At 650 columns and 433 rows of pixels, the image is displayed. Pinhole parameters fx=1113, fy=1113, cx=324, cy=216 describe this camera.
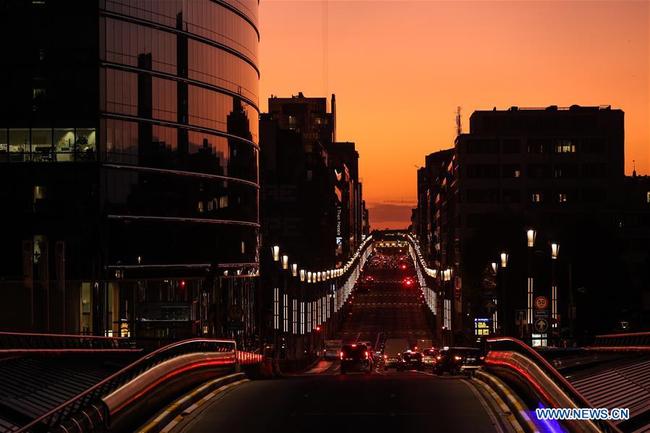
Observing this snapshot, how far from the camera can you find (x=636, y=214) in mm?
160875

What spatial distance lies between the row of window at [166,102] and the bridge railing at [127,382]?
158 feet

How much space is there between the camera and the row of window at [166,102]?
86.8 metres

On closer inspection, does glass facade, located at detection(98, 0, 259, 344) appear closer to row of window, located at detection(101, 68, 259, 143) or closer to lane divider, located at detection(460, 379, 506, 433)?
row of window, located at detection(101, 68, 259, 143)

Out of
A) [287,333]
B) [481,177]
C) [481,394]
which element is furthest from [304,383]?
[481,177]

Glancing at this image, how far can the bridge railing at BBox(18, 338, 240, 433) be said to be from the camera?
18844 millimetres

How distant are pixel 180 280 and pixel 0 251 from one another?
1626 centimetres

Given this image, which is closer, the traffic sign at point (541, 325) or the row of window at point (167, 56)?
the traffic sign at point (541, 325)

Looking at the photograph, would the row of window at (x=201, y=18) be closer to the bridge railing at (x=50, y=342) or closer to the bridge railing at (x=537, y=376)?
the bridge railing at (x=50, y=342)

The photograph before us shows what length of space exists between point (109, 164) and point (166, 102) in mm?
8832

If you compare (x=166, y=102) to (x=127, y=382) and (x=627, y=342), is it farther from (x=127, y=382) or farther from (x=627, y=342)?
(x=127, y=382)

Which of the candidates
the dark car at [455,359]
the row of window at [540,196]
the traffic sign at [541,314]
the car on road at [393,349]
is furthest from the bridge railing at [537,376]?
the row of window at [540,196]

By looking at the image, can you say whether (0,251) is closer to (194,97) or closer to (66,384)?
(194,97)


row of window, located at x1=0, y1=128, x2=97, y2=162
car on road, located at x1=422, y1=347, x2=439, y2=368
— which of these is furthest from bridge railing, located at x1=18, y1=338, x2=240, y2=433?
car on road, located at x1=422, y1=347, x2=439, y2=368

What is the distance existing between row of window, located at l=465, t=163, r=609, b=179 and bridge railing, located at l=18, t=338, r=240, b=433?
389 feet
